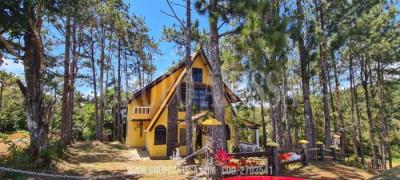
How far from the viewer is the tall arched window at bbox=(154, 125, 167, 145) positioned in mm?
19547

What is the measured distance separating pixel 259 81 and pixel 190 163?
213 inches

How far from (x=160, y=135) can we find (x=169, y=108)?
6.10 ft

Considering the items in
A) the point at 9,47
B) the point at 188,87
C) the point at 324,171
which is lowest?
the point at 324,171

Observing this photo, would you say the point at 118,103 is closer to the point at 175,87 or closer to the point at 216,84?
the point at 175,87

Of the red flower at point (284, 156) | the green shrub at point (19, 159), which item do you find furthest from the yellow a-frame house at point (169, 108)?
the green shrub at point (19, 159)

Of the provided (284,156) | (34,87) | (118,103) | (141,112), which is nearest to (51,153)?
(34,87)

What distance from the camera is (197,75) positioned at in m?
21.9

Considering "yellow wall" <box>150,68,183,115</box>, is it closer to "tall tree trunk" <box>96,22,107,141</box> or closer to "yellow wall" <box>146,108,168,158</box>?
"yellow wall" <box>146,108,168,158</box>

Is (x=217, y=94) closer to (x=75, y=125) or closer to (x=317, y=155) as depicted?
(x=317, y=155)

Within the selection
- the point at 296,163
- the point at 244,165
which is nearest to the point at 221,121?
the point at 244,165

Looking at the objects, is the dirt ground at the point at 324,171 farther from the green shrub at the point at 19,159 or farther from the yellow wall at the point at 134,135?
the yellow wall at the point at 134,135

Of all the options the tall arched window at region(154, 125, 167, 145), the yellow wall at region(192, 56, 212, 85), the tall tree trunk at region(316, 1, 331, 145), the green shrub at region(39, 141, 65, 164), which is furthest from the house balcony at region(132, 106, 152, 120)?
the tall tree trunk at region(316, 1, 331, 145)

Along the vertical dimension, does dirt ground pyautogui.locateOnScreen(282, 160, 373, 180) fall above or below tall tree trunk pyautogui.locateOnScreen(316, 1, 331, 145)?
below

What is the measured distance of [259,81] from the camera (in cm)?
1213
